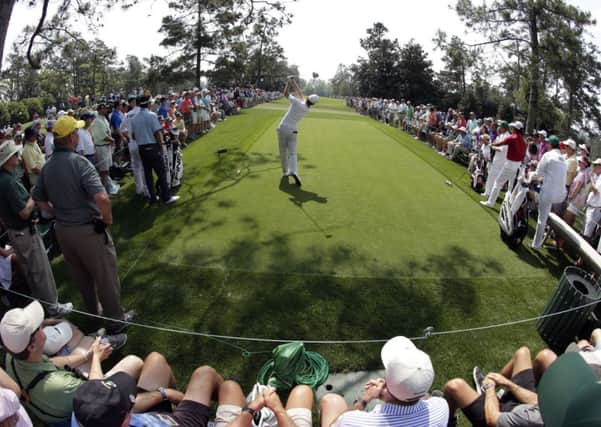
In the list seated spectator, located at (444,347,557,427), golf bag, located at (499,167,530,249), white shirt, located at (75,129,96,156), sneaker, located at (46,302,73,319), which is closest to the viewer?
seated spectator, located at (444,347,557,427)

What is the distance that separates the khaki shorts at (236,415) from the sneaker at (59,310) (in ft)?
7.95

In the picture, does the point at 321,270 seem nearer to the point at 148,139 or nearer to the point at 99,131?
the point at 148,139

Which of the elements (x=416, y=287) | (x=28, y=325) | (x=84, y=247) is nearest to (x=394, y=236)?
(x=416, y=287)

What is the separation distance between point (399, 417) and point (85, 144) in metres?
8.37

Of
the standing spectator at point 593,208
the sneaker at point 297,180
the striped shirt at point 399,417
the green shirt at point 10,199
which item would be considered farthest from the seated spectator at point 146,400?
the standing spectator at point 593,208

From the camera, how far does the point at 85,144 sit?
8.50m

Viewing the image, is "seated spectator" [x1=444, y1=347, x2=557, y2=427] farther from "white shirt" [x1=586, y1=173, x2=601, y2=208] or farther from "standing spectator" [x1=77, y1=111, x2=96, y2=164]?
"standing spectator" [x1=77, y1=111, x2=96, y2=164]

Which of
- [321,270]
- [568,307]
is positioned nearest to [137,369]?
[321,270]

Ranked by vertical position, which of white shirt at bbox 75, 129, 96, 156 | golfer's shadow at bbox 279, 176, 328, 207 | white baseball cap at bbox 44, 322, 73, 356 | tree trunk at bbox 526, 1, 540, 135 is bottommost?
white baseball cap at bbox 44, 322, 73, 356

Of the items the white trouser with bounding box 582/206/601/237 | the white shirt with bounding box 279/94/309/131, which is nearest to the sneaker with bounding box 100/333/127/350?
the white shirt with bounding box 279/94/309/131

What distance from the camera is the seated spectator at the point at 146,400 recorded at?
2127 millimetres

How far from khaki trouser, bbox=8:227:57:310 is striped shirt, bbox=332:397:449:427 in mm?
4126

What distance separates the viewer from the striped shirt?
2.39 meters

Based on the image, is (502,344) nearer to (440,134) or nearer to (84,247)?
(84,247)
